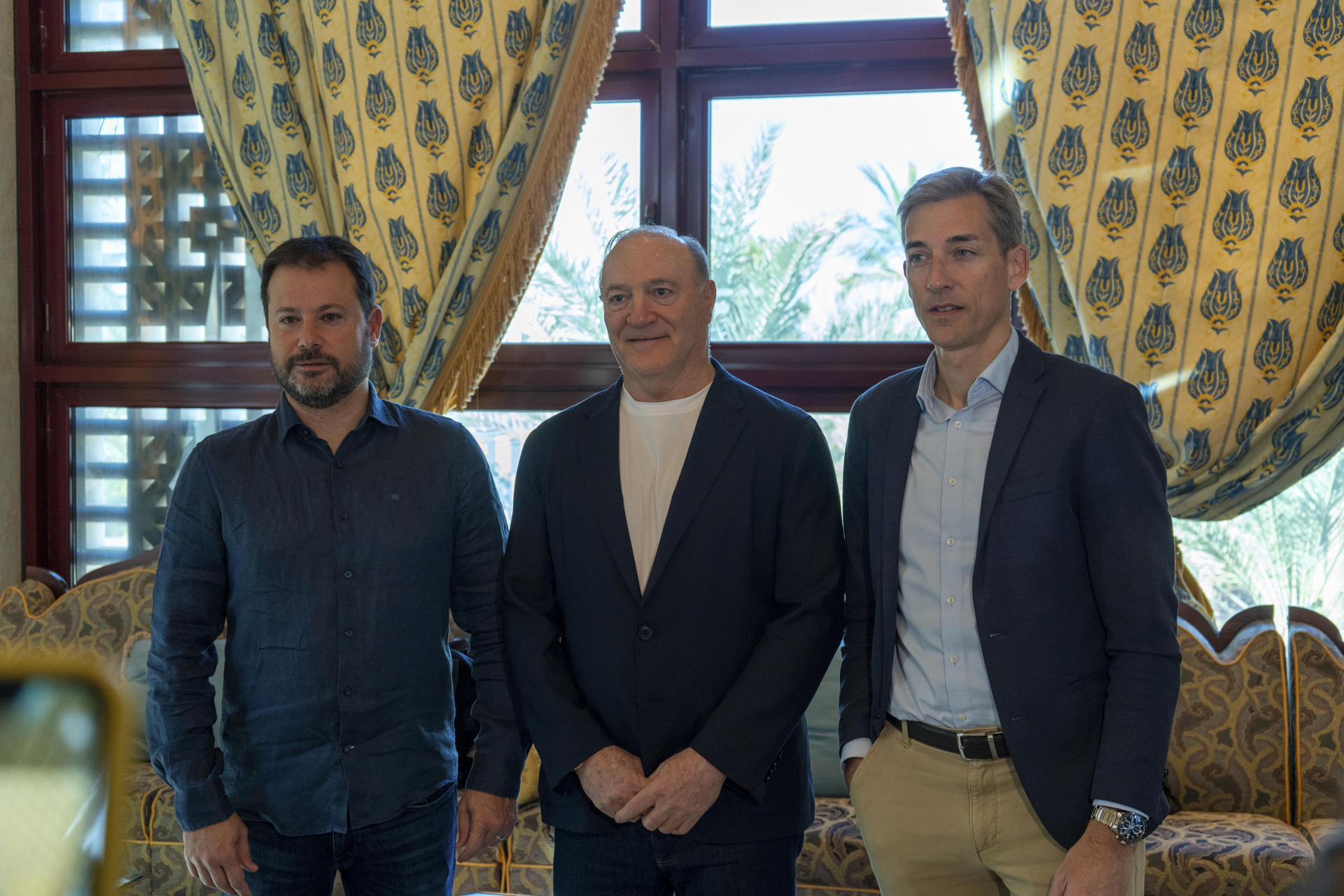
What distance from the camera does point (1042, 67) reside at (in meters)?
2.53

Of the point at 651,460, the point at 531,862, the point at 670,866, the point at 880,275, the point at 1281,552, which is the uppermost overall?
the point at 880,275

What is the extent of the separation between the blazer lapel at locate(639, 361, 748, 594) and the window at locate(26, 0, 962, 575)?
4.67 ft

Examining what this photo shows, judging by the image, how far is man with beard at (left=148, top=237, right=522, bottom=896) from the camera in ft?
4.79

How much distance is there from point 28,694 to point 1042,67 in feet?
8.68

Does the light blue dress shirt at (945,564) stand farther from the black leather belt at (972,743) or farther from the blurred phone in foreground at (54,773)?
the blurred phone in foreground at (54,773)

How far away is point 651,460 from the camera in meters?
1.54

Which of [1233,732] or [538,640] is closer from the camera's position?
[538,640]

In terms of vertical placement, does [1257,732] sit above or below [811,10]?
below

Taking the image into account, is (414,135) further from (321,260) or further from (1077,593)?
(1077,593)

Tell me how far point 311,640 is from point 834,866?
4.23 ft

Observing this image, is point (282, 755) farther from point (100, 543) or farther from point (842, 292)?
point (100, 543)

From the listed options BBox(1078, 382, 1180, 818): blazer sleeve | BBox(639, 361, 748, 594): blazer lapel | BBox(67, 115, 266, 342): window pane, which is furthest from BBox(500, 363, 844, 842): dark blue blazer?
BBox(67, 115, 266, 342): window pane

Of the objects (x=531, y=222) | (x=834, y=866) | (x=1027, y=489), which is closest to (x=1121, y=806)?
(x=1027, y=489)

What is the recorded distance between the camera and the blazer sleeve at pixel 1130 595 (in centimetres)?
125
